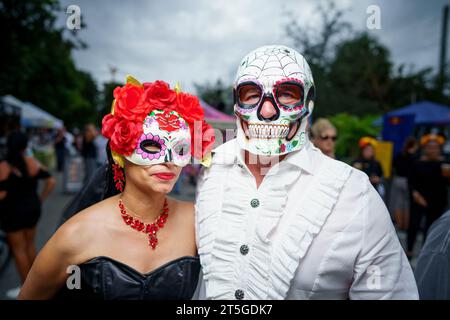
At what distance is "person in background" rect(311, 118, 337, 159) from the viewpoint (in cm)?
299

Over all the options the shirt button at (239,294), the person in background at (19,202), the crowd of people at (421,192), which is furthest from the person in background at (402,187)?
the person in background at (19,202)

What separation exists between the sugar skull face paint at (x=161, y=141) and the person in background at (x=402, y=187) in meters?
5.62

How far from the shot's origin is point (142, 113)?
1.64 meters

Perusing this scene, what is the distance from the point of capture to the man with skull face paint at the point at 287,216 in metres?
1.45

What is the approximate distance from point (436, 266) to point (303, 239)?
765mm

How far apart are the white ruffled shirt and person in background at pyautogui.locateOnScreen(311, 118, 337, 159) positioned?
4.50ft

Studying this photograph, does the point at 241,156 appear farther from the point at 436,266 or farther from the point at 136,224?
the point at 436,266

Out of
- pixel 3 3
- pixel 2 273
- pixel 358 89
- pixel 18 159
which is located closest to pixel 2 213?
pixel 18 159

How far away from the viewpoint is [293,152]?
1627 mm

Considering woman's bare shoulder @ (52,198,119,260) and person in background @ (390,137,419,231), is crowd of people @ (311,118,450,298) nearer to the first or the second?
person in background @ (390,137,419,231)

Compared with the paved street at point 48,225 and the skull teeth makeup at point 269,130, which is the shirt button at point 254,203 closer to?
the skull teeth makeup at point 269,130

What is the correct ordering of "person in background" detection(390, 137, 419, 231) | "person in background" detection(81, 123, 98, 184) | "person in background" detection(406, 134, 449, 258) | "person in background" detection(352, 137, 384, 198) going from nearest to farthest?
1. "person in background" detection(352, 137, 384, 198)
2. "person in background" detection(406, 134, 449, 258)
3. "person in background" detection(390, 137, 419, 231)
4. "person in background" detection(81, 123, 98, 184)

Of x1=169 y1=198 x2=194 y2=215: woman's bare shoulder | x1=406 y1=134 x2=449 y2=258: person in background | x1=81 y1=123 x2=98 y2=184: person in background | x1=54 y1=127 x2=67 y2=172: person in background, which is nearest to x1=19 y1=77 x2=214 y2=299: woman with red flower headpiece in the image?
x1=169 y1=198 x2=194 y2=215: woman's bare shoulder
